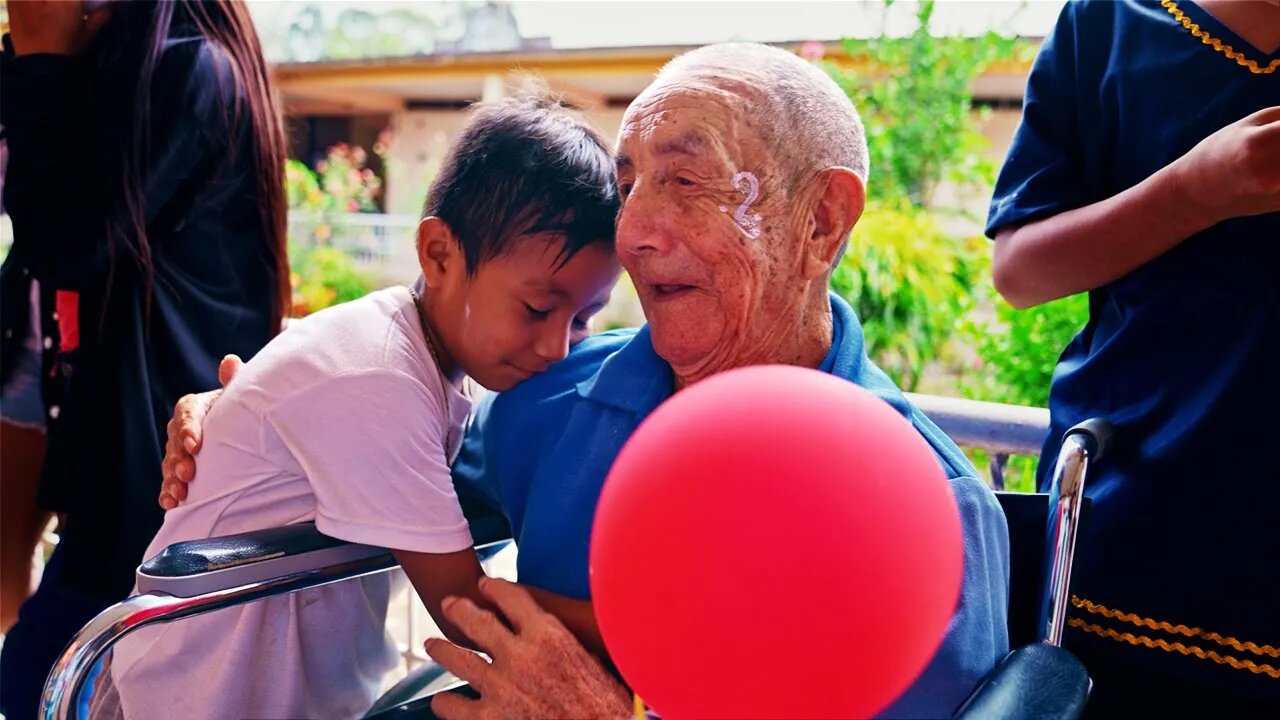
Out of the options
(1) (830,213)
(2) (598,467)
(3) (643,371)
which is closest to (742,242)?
(1) (830,213)

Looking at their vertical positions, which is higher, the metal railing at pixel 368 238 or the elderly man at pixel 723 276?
the elderly man at pixel 723 276

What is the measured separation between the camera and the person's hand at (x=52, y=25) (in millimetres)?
1937

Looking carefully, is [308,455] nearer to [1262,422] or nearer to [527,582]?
[527,582]

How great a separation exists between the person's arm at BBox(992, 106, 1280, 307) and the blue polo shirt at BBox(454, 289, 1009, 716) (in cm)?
28

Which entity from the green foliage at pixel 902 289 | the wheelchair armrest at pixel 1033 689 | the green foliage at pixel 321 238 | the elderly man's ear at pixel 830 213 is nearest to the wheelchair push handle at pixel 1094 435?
the wheelchair armrest at pixel 1033 689

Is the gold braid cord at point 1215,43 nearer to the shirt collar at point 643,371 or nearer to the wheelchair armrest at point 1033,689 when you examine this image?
the shirt collar at point 643,371

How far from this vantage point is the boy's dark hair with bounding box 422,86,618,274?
1543mm

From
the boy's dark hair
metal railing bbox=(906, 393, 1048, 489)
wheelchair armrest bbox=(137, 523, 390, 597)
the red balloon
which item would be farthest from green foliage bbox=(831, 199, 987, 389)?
the red balloon

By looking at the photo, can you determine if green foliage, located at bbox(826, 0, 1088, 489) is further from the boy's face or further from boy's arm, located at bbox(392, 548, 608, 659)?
boy's arm, located at bbox(392, 548, 608, 659)

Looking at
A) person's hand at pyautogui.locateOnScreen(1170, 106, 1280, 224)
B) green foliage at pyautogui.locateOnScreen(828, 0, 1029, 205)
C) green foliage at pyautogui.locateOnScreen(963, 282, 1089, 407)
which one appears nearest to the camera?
person's hand at pyautogui.locateOnScreen(1170, 106, 1280, 224)

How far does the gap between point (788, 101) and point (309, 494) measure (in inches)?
38.5

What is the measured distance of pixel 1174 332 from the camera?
138 cm

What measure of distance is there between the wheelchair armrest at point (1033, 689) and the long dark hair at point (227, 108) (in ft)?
5.57

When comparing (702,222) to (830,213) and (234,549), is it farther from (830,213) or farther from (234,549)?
(234,549)
